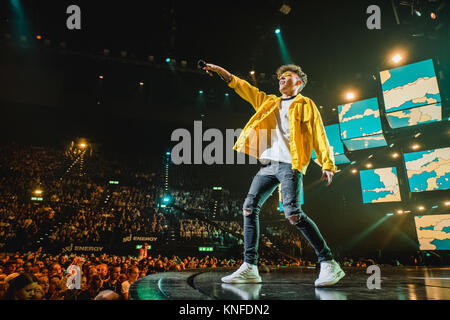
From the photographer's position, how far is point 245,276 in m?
2.42

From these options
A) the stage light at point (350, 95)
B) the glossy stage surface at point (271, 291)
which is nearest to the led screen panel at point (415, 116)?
the stage light at point (350, 95)

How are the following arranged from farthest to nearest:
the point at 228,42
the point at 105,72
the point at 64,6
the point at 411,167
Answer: the point at 105,72 → the point at 228,42 → the point at 64,6 → the point at 411,167

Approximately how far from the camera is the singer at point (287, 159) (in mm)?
2324

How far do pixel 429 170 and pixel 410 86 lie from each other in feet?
9.32

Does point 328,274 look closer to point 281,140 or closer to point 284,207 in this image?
point 284,207

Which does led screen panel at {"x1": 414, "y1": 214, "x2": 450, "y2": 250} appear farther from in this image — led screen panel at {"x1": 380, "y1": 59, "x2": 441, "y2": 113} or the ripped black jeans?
the ripped black jeans

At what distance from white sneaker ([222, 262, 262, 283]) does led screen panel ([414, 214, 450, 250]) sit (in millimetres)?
9466

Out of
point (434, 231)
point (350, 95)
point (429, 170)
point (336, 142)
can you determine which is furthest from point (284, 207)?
point (434, 231)

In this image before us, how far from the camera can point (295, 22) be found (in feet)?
30.5

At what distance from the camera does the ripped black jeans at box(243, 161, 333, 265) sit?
231 centimetres

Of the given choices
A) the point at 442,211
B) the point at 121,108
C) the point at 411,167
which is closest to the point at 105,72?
the point at 121,108

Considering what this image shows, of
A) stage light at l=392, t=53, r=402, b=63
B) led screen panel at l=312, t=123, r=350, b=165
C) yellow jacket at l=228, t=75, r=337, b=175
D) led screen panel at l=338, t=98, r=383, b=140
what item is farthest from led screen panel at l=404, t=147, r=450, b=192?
yellow jacket at l=228, t=75, r=337, b=175
